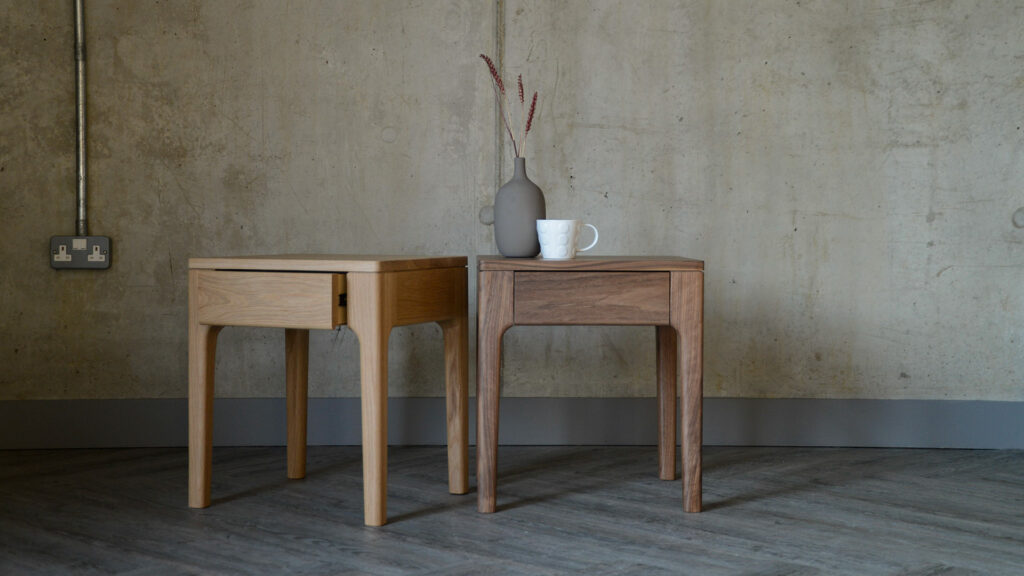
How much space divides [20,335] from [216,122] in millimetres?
909

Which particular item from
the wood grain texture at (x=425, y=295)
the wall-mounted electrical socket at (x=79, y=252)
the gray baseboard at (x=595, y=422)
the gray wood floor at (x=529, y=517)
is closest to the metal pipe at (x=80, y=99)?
the wall-mounted electrical socket at (x=79, y=252)

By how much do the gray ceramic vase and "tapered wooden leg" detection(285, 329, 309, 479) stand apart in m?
0.61

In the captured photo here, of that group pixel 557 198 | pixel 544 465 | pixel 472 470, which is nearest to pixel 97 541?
pixel 472 470

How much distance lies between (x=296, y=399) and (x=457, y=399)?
45 centimetres

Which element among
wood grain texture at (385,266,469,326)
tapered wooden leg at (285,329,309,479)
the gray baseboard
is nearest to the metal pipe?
the gray baseboard

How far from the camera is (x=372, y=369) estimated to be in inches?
72.8

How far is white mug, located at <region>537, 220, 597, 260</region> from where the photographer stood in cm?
207

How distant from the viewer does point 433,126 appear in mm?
2816

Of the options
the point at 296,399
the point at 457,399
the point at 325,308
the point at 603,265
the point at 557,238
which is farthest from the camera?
the point at 296,399

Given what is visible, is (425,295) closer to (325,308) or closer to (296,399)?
(325,308)

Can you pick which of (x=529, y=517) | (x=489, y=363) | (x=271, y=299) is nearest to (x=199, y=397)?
(x=271, y=299)

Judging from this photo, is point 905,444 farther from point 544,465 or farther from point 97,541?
point 97,541

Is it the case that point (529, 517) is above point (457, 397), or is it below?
below

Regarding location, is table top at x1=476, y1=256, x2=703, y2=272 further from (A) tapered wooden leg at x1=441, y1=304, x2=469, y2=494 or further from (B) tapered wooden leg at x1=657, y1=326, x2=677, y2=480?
(B) tapered wooden leg at x1=657, y1=326, x2=677, y2=480
